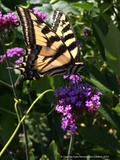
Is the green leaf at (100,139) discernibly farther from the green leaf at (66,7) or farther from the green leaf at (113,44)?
the green leaf at (66,7)

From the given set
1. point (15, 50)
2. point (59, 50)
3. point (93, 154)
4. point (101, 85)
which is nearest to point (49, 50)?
point (59, 50)

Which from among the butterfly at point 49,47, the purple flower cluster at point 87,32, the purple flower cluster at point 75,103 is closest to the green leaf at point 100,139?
the purple flower cluster at point 75,103

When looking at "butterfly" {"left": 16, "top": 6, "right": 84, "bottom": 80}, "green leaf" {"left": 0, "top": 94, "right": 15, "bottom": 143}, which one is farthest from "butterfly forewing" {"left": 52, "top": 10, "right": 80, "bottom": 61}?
"green leaf" {"left": 0, "top": 94, "right": 15, "bottom": 143}

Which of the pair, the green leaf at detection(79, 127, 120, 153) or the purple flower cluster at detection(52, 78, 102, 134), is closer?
the purple flower cluster at detection(52, 78, 102, 134)

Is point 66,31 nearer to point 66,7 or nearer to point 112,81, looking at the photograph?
point 66,7

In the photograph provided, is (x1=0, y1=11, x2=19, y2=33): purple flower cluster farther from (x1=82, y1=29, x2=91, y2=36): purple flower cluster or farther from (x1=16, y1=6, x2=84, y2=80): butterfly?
(x1=82, y1=29, x2=91, y2=36): purple flower cluster

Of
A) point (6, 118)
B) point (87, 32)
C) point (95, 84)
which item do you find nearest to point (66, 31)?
point (95, 84)
